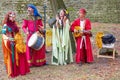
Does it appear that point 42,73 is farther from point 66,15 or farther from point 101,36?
point 101,36

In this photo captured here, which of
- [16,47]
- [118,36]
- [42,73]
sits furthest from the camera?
[118,36]

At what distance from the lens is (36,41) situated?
843 centimetres

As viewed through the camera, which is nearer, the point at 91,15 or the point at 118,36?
the point at 118,36

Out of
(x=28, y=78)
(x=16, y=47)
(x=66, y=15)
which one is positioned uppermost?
(x=66, y=15)

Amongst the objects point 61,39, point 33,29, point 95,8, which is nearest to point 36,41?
point 33,29

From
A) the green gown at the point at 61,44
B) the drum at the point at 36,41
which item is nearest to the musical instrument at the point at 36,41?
the drum at the point at 36,41

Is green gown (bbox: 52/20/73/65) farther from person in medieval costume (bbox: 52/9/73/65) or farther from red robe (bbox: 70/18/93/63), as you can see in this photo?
red robe (bbox: 70/18/93/63)

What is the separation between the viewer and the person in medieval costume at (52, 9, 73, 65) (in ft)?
28.5

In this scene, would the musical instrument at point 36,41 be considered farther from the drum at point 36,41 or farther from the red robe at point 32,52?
the red robe at point 32,52

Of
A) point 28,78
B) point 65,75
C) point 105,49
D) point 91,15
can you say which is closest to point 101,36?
point 105,49

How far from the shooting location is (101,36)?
9.50m

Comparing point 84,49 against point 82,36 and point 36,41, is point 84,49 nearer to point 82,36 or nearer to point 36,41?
point 82,36

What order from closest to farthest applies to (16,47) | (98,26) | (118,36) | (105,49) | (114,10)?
(16,47) → (105,49) → (118,36) → (98,26) → (114,10)

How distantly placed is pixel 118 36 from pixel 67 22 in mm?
6756
